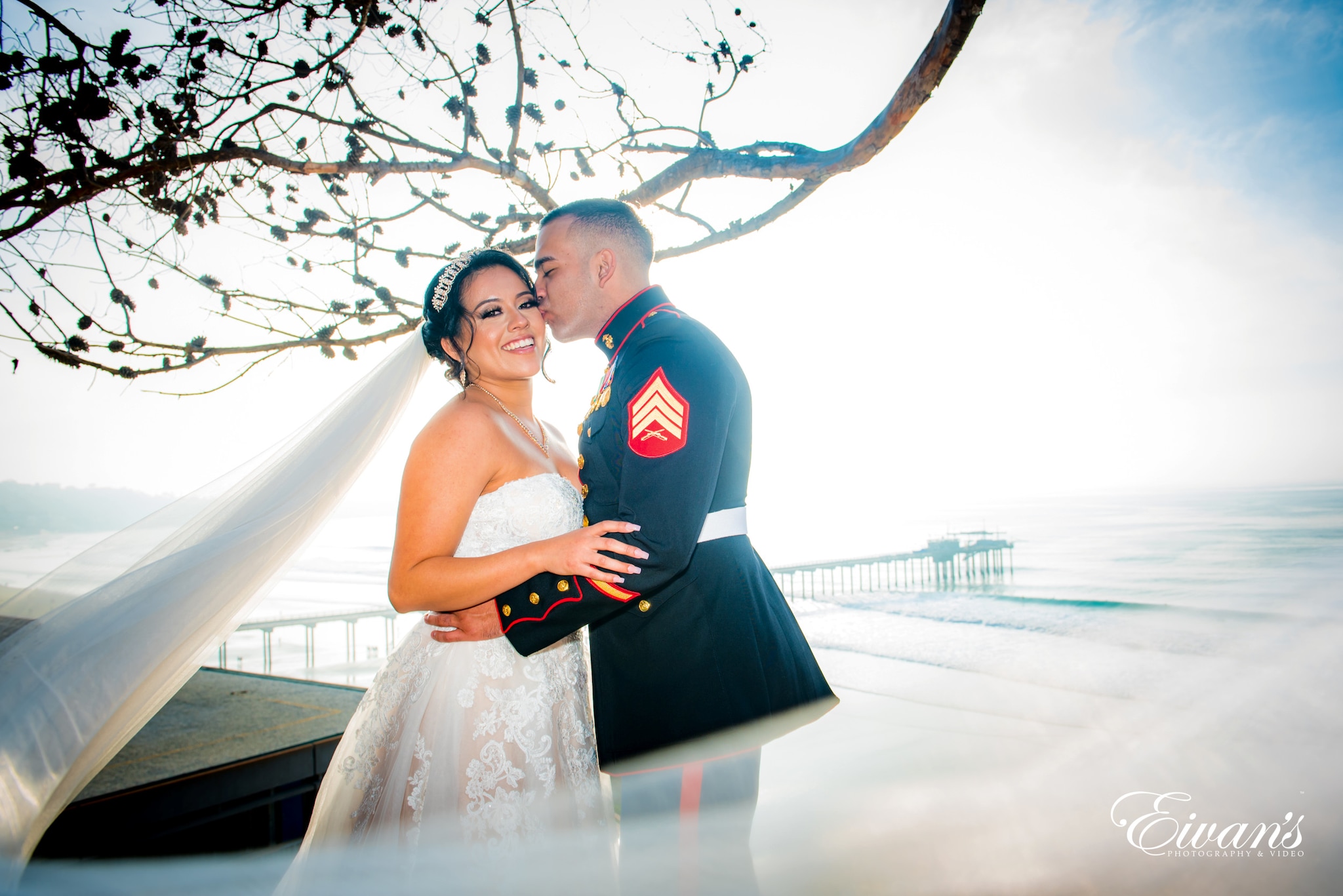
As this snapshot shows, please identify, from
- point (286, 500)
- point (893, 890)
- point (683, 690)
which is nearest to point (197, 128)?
point (286, 500)

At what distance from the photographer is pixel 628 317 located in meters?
1.69

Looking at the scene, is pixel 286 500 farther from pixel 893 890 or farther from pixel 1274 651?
pixel 1274 651

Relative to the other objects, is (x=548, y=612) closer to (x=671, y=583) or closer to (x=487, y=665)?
(x=671, y=583)

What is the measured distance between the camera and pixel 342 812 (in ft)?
5.49

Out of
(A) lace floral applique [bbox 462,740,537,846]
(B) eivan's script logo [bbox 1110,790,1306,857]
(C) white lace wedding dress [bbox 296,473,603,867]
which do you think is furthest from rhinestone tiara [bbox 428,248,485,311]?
(B) eivan's script logo [bbox 1110,790,1306,857]

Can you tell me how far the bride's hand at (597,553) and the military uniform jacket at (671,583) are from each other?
0.8 inches

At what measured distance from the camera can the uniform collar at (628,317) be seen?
1.67m

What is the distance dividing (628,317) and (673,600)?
79cm

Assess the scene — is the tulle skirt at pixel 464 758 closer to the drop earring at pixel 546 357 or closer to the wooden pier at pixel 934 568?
the drop earring at pixel 546 357

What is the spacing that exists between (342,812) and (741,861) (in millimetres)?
1115

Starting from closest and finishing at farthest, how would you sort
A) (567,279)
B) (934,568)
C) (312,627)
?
(567,279) → (312,627) → (934,568)

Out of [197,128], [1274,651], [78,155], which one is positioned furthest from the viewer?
[1274,651]

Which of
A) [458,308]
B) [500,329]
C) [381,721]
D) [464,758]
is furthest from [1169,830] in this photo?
[458,308]

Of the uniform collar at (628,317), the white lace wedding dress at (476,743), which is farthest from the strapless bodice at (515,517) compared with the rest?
the uniform collar at (628,317)
